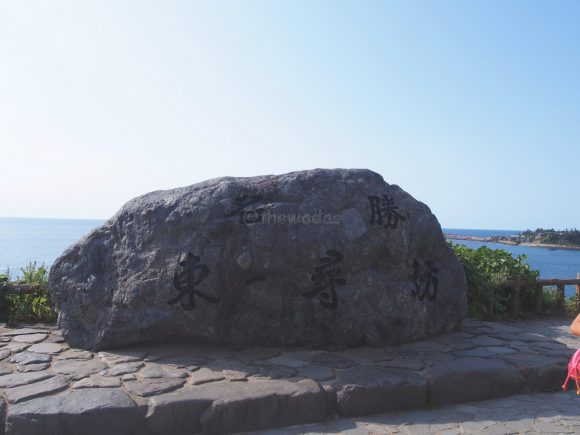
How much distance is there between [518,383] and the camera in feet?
15.9

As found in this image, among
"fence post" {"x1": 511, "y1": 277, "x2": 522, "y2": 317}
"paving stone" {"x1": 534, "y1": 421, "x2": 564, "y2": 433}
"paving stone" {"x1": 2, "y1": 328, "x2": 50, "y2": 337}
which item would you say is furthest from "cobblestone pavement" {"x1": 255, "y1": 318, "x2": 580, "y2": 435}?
"fence post" {"x1": 511, "y1": 277, "x2": 522, "y2": 317}

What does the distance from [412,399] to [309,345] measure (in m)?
1.33

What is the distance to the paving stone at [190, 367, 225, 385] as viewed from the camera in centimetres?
429

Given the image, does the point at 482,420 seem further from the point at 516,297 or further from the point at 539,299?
the point at 539,299

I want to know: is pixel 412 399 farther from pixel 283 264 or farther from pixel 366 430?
pixel 283 264

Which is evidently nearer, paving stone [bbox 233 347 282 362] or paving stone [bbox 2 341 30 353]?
paving stone [bbox 233 347 282 362]

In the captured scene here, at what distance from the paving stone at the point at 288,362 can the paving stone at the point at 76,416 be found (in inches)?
60.9

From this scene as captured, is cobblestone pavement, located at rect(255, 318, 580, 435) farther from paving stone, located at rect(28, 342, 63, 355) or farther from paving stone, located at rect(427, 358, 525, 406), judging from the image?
paving stone, located at rect(28, 342, 63, 355)

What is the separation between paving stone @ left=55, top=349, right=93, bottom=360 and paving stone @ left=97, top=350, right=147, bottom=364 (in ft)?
0.41

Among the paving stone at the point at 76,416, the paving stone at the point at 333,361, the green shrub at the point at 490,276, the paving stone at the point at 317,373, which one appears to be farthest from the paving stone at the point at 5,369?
Answer: the green shrub at the point at 490,276

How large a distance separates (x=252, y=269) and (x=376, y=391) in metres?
1.82

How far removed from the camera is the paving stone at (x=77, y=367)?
439 cm

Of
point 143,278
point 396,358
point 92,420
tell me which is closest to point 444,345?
point 396,358

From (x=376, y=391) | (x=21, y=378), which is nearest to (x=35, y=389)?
(x=21, y=378)
